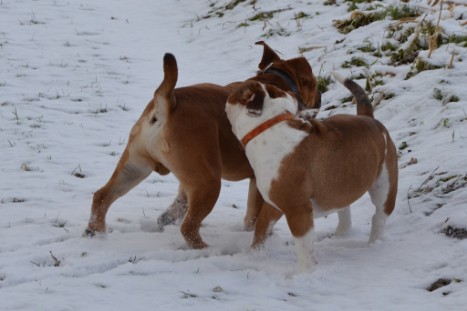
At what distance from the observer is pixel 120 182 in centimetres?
505

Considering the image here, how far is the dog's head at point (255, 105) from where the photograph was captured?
4.44 meters

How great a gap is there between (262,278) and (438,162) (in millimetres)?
2370

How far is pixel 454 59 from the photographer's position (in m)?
7.80

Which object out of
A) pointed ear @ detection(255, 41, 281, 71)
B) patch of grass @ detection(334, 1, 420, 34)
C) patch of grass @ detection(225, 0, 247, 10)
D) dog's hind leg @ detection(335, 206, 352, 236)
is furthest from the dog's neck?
patch of grass @ detection(225, 0, 247, 10)

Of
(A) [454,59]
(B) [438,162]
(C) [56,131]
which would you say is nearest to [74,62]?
(C) [56,131]

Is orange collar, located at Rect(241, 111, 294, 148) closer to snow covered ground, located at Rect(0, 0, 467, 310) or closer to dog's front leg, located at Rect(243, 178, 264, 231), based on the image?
snow covered ground, located at Rect(0, 0, 467, 310)

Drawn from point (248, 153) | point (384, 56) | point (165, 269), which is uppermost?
point (248, 153)

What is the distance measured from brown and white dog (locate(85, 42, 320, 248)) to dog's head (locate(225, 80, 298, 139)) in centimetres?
28

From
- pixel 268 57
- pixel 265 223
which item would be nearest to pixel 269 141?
pixel 265 223

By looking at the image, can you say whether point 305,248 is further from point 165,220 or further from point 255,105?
point 165,220

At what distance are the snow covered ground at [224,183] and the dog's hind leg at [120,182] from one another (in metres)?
0.21

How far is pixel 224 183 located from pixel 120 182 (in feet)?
6.72

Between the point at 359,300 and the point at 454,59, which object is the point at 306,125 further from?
the point at 454,59

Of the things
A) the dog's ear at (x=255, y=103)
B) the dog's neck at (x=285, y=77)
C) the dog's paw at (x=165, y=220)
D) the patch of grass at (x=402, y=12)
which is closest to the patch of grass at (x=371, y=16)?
the patch of grass at (x=402, y=12)
